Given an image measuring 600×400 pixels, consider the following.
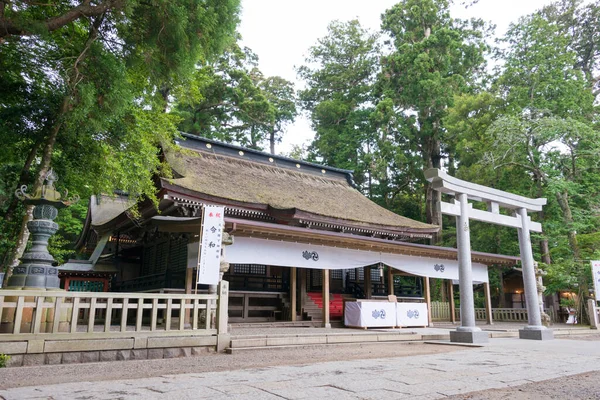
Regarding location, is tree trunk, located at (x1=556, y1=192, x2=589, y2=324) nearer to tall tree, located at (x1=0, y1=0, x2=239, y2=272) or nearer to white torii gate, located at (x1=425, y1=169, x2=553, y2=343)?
white torii gate, located at (x1=425, y1=169, x2=553, y2=343)

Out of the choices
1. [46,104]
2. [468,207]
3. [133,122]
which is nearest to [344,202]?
[468,207]

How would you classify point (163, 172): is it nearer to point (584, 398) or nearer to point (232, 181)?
point (232, 181)

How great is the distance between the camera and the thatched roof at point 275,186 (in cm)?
1220

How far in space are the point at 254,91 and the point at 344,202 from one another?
11.3 metres

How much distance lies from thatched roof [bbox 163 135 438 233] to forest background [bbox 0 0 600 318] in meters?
1.62

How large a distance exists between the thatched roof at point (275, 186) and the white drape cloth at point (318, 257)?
4.44ft

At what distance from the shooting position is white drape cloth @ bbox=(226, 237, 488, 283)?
10188 mm

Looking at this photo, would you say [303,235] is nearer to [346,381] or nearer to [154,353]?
[154,353]

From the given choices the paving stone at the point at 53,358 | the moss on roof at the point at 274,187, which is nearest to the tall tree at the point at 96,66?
the paving stone at the point at 53,358

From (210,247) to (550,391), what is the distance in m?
5.67

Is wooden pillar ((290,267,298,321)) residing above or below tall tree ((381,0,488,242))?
below

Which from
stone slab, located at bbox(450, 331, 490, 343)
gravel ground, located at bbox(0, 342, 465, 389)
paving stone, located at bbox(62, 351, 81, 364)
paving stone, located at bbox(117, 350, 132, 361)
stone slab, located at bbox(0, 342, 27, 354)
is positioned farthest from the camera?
stone slab, located at bbox(450, 331, 490, 343)

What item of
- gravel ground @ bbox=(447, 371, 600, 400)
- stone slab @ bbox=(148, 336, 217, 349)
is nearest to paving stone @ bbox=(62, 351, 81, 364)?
stone slab @ bbox=(148, 336, 217, 349)

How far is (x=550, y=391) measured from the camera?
4.01 meters
